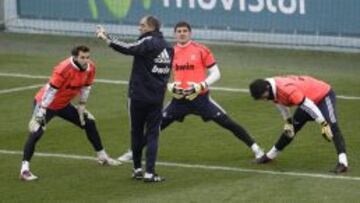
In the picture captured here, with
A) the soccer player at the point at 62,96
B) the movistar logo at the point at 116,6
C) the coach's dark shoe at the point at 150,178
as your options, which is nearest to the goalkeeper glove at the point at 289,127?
the coach's dark shoe at the point at 150,178

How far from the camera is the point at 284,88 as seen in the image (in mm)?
13938

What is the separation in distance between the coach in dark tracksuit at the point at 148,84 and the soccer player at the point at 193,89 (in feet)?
4.51

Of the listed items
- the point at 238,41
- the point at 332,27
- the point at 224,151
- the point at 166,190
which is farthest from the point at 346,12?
the point at 166,190

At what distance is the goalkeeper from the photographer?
15203 millimetres

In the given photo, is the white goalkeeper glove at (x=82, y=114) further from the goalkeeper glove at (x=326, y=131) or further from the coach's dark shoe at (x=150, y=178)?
the goalkeeper glove at (x=326, y=131)

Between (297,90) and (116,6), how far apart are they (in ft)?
50.1

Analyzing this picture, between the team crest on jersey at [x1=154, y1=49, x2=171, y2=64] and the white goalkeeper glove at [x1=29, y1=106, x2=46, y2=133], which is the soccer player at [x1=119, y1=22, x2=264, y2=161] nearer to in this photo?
the team crest on jersey at [x1=154, y1=49, x2=171, y2=64]

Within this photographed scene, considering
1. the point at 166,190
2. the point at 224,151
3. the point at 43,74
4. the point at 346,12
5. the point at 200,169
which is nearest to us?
the point at 166,190

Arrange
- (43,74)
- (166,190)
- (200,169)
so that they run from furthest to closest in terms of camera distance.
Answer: (43,74) → (200,169) → (166,190)

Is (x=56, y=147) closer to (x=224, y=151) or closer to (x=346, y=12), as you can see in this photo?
(x=224, y=151)

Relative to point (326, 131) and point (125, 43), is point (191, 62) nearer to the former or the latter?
point (125, 43)

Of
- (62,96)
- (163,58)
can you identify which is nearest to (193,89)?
(163,58)

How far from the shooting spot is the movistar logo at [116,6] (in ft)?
93.5

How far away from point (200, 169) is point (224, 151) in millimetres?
1387
